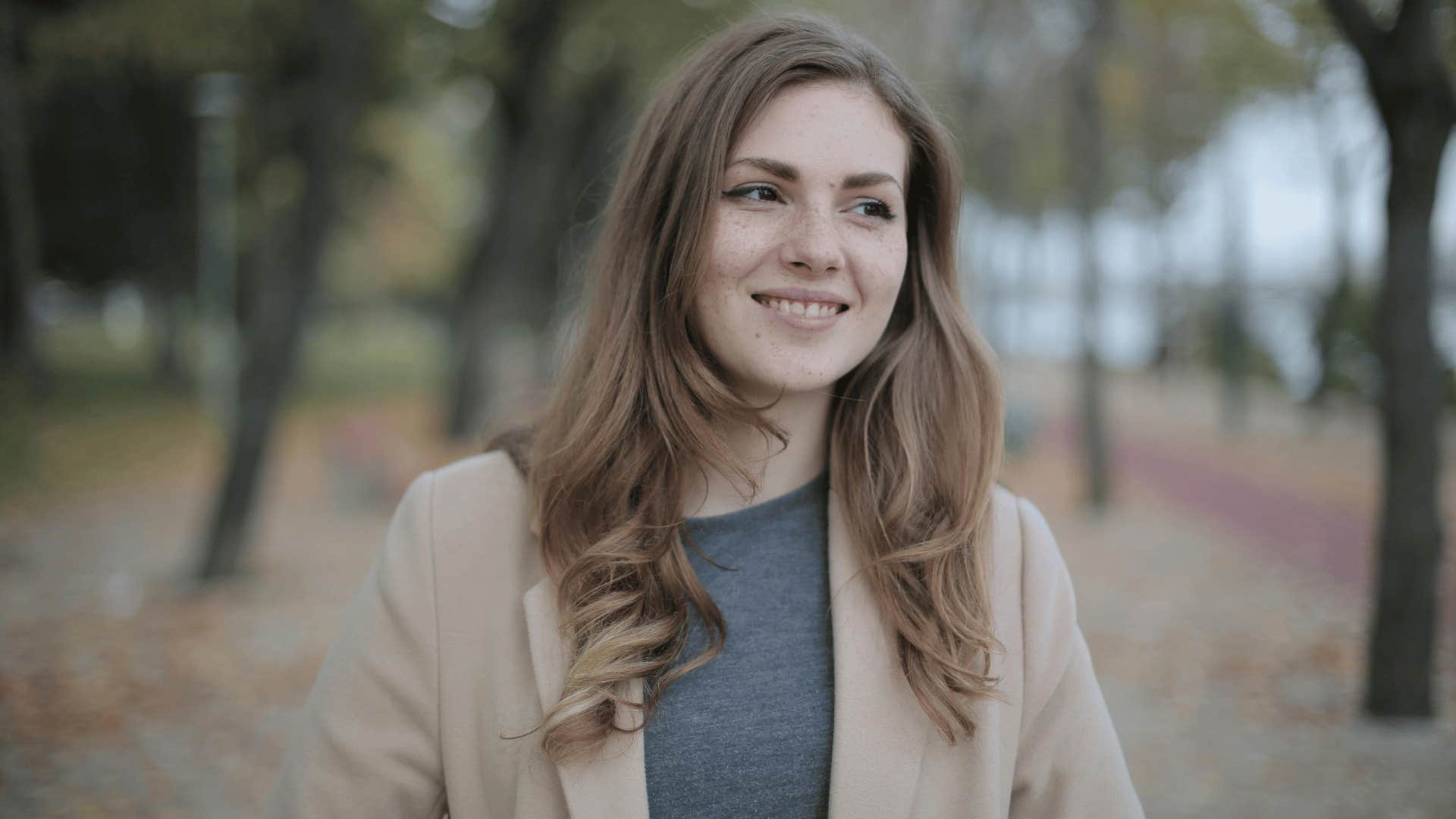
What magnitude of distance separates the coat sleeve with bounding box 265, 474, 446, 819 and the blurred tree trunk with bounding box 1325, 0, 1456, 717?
17.1 feet

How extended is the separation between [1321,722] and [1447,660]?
158 cm

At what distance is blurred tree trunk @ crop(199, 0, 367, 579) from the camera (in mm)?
8281

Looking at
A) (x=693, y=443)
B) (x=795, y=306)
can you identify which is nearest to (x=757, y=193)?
(x=795, y=306)

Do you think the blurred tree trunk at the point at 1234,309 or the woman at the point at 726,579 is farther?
the blurred tree trunk at the point at 1234,309

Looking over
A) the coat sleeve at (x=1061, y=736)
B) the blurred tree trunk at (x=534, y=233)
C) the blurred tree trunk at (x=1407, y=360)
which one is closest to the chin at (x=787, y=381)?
the coat sleeve at (x=1061, y=736)

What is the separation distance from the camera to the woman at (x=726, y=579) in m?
1.77

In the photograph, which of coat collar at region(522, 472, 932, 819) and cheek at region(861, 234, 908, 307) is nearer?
coat collar at region(522, 472, 932, 819)

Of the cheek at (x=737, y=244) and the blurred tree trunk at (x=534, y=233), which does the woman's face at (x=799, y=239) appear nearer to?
the cheek at (x=737, y=244)

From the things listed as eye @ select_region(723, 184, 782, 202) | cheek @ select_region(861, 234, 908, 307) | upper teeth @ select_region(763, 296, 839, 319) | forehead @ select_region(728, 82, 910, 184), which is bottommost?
upper teeth @ select_region(763, 296, 839, 319)

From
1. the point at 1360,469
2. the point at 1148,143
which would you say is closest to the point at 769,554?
the point at 1360,469

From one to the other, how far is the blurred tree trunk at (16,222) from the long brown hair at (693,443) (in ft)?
60.9

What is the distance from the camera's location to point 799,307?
1.82 m

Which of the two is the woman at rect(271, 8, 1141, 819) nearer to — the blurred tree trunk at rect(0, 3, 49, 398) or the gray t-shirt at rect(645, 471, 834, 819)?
the gray t-shirt at rect(645, 471, 834, 819)

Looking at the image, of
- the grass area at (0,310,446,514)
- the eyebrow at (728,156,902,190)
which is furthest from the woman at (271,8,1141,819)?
the grass area at (0,310,446,514)
